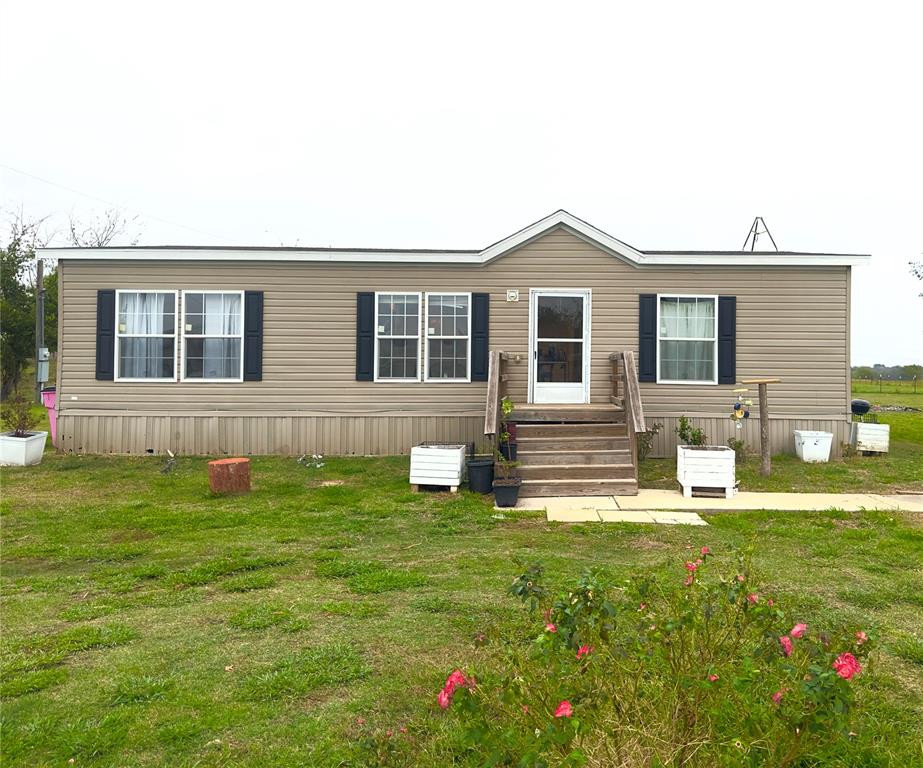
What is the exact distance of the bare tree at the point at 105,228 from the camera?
93.2ft

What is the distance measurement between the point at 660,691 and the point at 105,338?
10069 mm

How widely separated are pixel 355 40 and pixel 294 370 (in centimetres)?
681

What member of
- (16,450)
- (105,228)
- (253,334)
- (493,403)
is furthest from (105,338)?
(105,228)

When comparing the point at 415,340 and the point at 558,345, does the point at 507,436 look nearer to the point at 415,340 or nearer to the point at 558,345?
the point at 558,345

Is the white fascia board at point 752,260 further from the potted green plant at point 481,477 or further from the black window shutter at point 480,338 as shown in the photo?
the potted green plant at point 481,477

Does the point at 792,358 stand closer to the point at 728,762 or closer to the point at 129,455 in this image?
the point at 728,762

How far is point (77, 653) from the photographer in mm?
3135

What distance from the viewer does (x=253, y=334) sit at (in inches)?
382

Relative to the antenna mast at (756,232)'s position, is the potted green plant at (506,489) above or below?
below

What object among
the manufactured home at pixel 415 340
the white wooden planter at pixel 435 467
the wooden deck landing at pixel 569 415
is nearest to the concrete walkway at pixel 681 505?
the white wooden planter at pixel 435 467

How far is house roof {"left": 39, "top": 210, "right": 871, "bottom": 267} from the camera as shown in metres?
9.47

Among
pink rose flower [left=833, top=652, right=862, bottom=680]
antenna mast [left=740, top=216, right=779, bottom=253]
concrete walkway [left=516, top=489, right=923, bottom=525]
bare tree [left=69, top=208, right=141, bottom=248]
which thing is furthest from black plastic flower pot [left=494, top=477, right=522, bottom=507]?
bare tree [left=69, top=208, right=141, bottom=248]

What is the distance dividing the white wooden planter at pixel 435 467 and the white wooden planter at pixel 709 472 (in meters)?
2.74

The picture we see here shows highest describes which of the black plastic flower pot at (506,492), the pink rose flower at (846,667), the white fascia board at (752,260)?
the white fascia board at (752,260)
